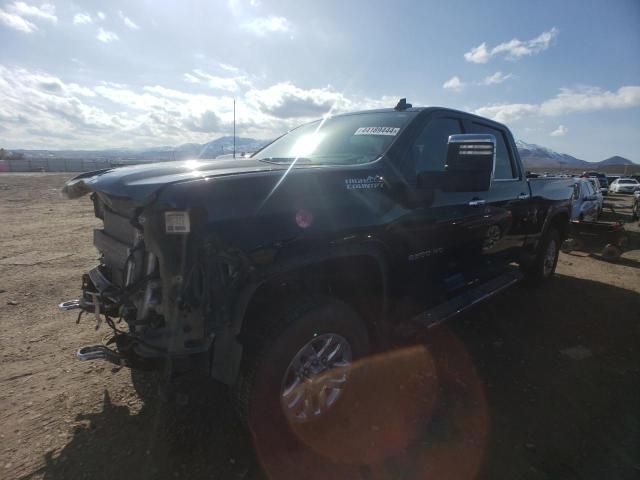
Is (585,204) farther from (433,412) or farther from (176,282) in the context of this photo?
→ (176,282)

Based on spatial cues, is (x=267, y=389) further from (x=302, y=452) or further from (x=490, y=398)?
(x=490, y=398)

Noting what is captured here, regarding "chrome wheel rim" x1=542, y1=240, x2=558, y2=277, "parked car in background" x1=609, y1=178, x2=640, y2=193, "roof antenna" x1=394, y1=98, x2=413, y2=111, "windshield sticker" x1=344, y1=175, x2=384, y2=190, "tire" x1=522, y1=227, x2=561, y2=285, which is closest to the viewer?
"windshield sticker" x1=344, y1=175, x2=384, y2=190

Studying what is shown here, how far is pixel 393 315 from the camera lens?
9.40 ft

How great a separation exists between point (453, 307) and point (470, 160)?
1.28 metres

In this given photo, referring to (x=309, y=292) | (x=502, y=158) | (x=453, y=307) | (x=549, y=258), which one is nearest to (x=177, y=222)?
(x=309, y=292)

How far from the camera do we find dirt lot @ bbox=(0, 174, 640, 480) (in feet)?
7.36

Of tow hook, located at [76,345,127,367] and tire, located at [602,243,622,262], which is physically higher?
tow hook, located at [76,345,127,367]

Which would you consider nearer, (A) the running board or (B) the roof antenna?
(A) the running board

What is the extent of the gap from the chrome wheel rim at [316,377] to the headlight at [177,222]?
0.93 meters

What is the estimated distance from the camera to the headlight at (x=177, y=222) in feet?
5.86

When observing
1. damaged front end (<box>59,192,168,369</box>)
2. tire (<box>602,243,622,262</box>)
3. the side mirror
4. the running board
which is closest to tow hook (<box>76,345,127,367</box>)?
damaged front end (<box>59,192,168,369</box>)

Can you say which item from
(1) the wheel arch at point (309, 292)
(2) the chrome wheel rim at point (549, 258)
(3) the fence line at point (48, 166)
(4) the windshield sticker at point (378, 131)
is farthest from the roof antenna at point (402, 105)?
(3) the fence line at point (48, 166)

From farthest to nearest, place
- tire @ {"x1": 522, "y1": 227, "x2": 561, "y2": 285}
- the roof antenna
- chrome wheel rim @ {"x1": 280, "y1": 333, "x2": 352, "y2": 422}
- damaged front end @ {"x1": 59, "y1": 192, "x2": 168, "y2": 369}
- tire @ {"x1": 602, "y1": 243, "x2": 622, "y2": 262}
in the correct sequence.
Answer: tire @ {"x1": 602, "y1": 243, "x2": 622, "y2": 262}, tire @ {"x1": 522, "y1": 227, "x2": 561, "y2": 285}, the roof antenna, chrome wheel rim @ {"x1": 280, "y1": 333, "x2": 352, "y2": 422}, damaged front end @ {"x1": 59, "y1": 192, "x2": 168, "y2": 369}

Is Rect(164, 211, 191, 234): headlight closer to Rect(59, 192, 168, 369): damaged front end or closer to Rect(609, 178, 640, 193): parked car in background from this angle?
Rect(59, 192, 168, 369): damaged front end
